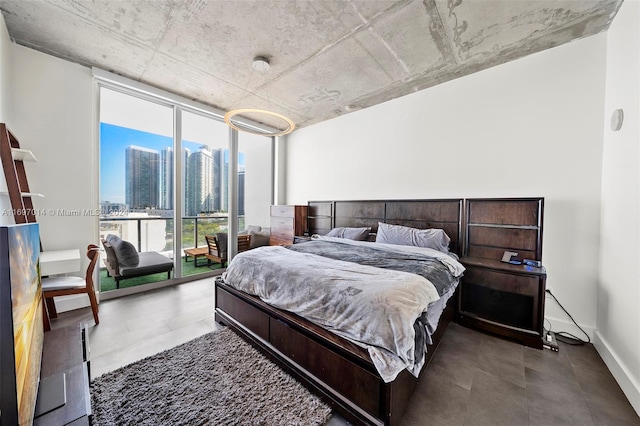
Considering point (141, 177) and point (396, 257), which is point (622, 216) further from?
point (141, 177)

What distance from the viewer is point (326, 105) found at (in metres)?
4.16

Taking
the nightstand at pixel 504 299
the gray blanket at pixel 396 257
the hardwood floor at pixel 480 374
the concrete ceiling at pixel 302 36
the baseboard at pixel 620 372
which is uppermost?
the concrete ceiling at pixel 302 36

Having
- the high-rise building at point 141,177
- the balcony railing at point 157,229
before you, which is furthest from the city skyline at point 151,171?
the balcony railing at point 157,229

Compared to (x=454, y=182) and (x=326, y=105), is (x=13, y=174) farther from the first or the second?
(x=454, y=182)

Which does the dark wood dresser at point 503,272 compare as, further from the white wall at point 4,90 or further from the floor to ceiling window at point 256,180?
the white wall at point 4,90

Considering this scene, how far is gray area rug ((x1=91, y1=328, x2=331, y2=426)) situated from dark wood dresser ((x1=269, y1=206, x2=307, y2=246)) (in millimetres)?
2788

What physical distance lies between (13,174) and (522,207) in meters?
5.01

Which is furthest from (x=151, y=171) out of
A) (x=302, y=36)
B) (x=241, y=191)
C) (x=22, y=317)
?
(x=22, y=317)

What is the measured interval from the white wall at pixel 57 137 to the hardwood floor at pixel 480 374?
1067 millimetres

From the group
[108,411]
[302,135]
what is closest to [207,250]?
[302,135]

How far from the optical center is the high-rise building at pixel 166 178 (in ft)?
13.1

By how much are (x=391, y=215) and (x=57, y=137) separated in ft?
14.8

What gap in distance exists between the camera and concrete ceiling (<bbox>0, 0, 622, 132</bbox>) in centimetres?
217

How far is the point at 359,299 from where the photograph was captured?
159cm
